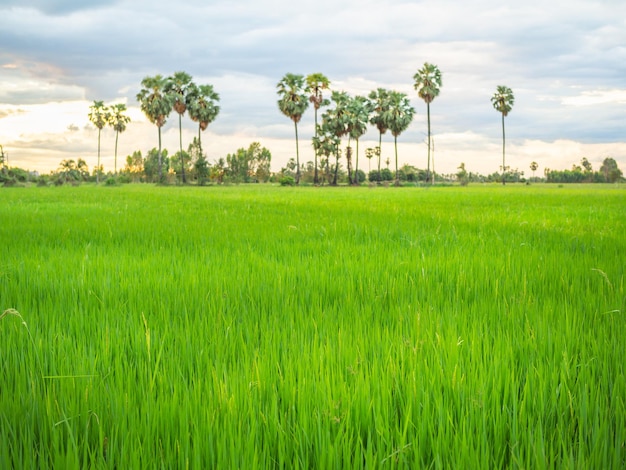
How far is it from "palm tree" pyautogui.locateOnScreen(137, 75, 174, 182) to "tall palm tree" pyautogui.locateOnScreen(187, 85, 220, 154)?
3904 millimetres

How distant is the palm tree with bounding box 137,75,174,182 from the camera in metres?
88.4

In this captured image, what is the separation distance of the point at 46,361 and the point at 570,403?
7.16 feet

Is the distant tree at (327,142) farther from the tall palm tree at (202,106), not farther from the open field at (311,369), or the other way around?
the open field at (311,369)

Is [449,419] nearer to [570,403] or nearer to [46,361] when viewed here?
[570,403]

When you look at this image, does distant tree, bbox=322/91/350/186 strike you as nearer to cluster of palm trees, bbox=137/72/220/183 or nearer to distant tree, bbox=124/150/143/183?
cluster of palm trees, bbox=137/72/220/183

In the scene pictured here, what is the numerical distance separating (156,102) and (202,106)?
8632mm

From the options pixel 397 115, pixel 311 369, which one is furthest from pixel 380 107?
pixel 311 369

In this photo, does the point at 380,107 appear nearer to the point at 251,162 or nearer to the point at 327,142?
the point at 327,142

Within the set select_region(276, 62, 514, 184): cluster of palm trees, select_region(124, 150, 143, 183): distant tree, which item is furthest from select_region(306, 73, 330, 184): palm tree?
select_region(124, 150, 143, 183): distant tree

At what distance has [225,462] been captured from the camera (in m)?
1.39

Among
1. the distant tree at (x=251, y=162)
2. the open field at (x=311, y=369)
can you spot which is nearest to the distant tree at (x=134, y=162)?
the distant tree at (x=251, y=162)

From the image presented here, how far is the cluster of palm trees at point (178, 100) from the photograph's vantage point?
3442 inches

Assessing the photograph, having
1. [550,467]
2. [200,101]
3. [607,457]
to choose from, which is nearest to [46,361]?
[550,467]

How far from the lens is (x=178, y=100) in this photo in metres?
87.8
